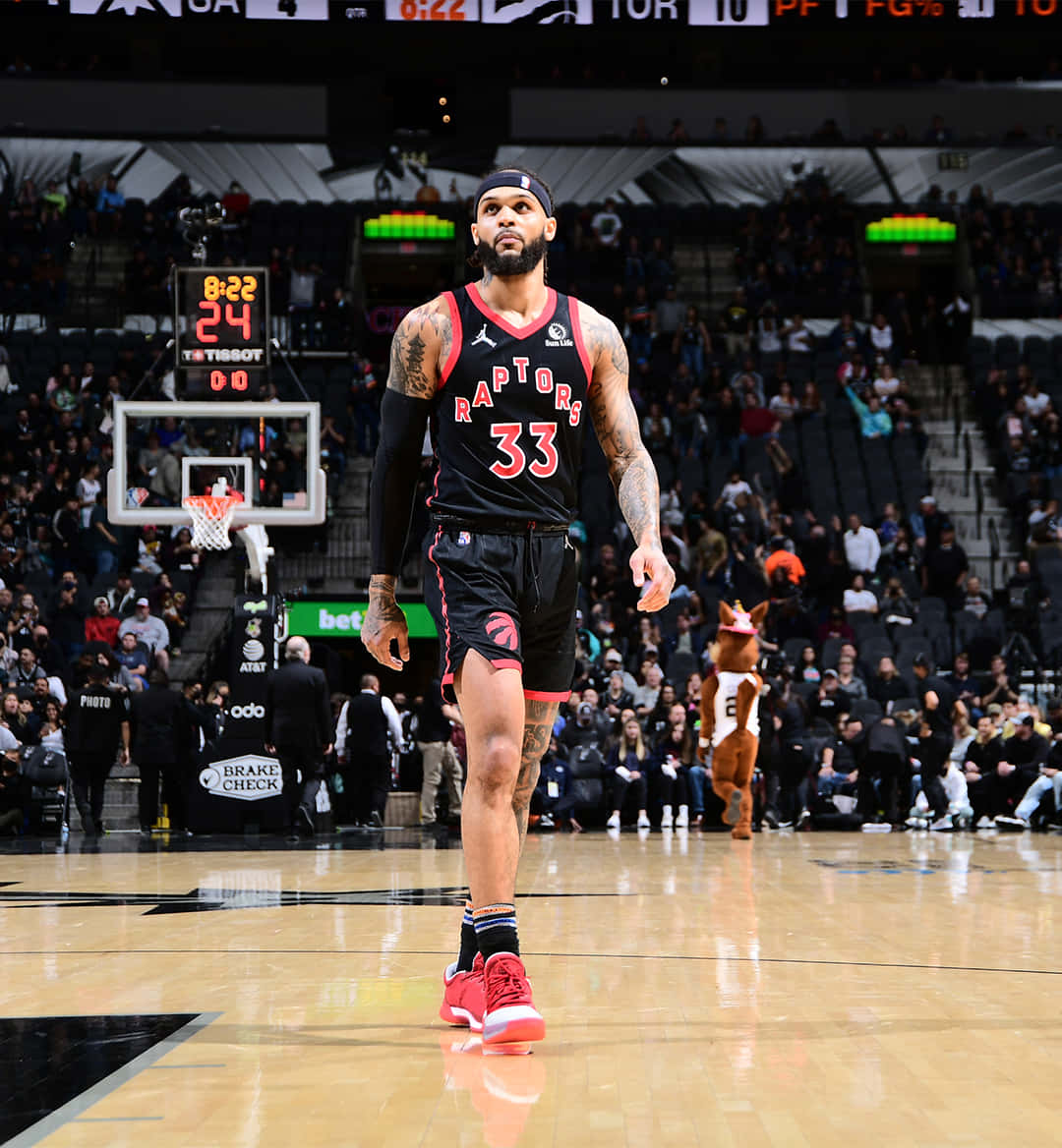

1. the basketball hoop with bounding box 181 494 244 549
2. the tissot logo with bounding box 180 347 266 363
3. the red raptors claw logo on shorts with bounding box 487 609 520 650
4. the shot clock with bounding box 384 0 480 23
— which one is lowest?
the red raptors claw logo on shorts with bounding box 487 609 520 650

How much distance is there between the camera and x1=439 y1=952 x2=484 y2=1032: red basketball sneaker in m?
4.02

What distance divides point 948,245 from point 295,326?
12.2 meters

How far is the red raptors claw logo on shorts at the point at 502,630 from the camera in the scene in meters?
4.10

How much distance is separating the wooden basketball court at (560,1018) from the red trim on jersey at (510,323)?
73.7 inches

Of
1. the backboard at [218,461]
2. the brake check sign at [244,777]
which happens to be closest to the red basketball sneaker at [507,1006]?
the brake check sign at [244,777]

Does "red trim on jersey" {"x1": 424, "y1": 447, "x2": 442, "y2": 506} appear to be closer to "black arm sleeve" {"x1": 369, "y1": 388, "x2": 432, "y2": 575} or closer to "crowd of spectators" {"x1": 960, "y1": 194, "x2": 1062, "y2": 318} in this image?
"black arm sleeve" {"x1": 369, "y1": 388, "x2": 432, "y2": 575}

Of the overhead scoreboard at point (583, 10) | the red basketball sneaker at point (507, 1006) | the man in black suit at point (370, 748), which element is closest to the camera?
the red basketball sneaker at point (507, 1006)

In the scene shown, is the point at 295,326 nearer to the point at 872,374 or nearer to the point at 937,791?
the point at 872,374

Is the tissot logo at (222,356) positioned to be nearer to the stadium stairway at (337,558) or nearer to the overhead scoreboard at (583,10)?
the stadium stairway at (337,558)

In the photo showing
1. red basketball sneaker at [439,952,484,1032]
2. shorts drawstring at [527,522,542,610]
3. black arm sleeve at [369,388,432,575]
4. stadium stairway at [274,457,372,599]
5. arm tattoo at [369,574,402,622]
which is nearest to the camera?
red basketball sneaker at [439,952,484,1032]

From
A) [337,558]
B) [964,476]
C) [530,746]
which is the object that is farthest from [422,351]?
[964,476]

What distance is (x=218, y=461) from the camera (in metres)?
15.3

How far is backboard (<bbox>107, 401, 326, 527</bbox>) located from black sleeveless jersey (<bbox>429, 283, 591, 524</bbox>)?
10442 mm

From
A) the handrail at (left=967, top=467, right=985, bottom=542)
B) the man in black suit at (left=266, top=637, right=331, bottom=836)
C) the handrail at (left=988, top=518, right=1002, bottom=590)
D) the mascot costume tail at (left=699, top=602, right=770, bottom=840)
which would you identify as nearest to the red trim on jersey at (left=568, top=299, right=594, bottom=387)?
the mascot costume tail at (left=699, top=602, right=770, bottom=840)
